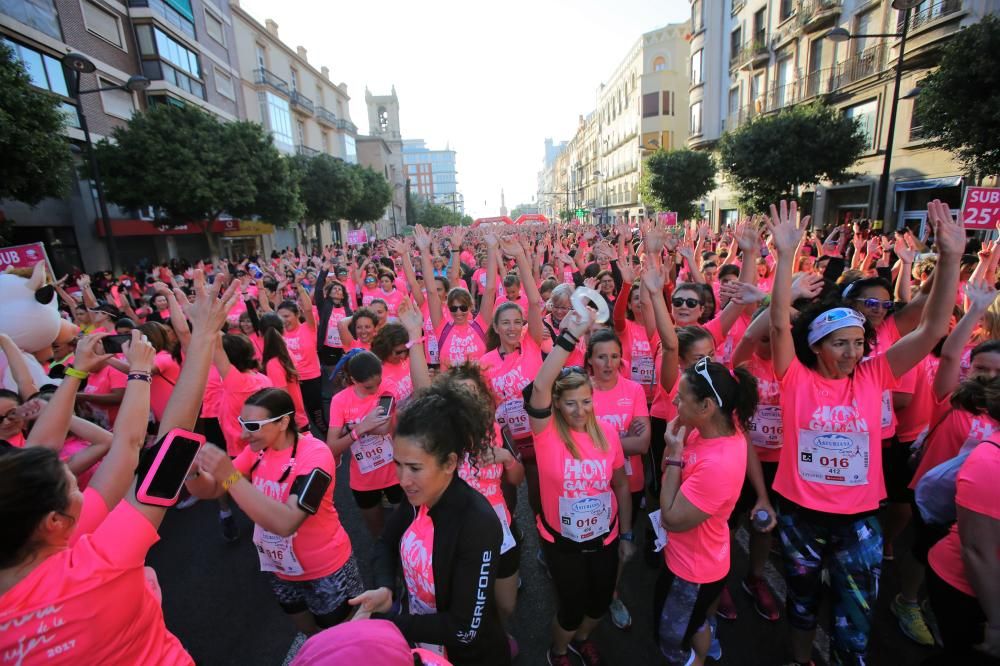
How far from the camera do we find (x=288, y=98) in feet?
127

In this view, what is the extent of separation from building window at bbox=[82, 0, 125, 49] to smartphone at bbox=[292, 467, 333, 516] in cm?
2738

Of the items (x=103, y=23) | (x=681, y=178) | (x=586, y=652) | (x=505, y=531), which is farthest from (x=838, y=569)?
(x=681, y=178)

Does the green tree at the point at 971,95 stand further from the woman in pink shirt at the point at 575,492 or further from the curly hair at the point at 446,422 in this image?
the curly hair at the point at 446,422

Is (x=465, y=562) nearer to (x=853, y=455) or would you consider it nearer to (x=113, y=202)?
(x=853, y=455)

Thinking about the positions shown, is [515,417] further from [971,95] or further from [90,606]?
[971,95]

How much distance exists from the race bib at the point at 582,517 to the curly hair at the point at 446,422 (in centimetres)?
Result: 65

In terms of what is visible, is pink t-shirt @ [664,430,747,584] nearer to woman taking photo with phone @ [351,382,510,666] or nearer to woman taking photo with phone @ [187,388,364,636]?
woman taking photo with phone @ [351,382,510,666]

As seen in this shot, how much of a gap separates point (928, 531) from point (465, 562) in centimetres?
249

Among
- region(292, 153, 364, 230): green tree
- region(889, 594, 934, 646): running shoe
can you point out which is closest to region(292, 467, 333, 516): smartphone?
region(889, 594, 934, 646): running shoe

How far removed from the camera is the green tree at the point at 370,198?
40406mm

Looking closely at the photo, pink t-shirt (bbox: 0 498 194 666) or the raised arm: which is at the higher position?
the raised arm

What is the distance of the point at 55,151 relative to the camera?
1140 cm

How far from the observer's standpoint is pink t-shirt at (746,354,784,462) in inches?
126

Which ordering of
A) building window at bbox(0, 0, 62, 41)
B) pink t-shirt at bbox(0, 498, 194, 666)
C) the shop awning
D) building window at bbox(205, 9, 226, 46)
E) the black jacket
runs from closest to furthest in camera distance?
pink t-shirt at bbox(0, 498, 194, 666)
the black jacket
the shop awning
building window at bbox(0, 0, 62, 41)
building window at bbox(205, 9, 226, 46)
